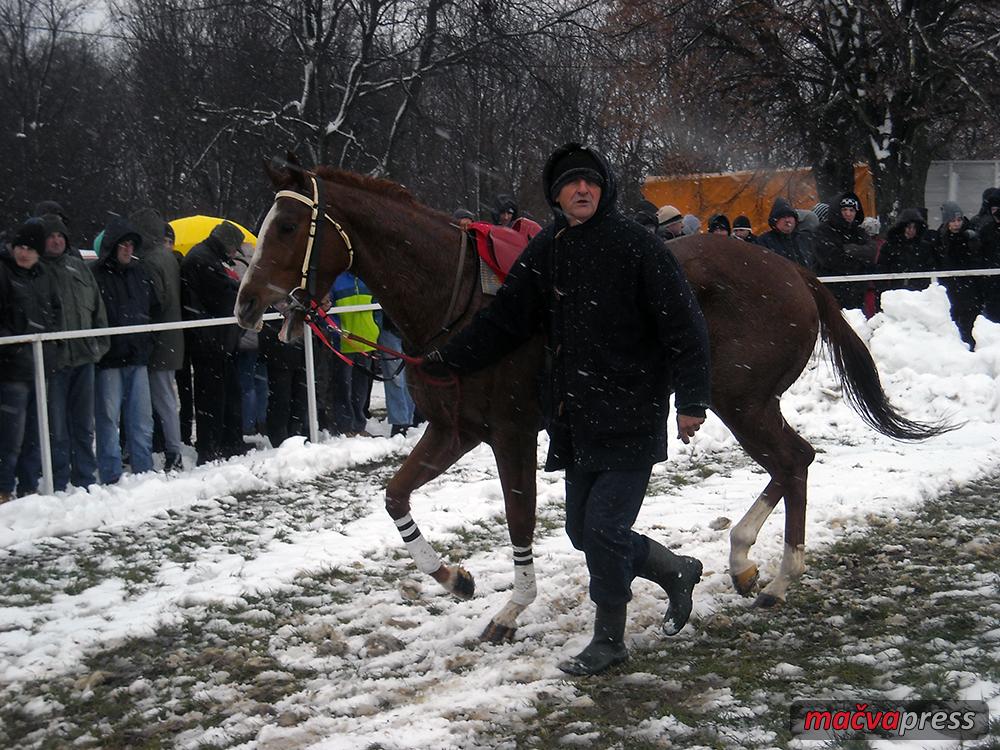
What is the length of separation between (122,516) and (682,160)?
16512 mm

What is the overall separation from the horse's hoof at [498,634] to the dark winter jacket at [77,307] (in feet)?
13.7

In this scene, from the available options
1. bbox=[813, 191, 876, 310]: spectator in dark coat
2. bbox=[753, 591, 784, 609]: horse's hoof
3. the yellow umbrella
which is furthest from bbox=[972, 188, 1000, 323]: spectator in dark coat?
the yellow umbrella

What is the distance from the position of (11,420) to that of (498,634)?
420cm

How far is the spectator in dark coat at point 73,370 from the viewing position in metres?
7.69

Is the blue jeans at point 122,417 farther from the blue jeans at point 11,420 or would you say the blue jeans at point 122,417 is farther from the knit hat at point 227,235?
the knit hat at point 227,235

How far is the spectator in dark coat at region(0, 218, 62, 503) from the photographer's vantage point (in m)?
7.34

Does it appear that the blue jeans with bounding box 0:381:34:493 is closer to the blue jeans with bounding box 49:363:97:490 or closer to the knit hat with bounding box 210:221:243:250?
the blue jeans with bounding box 49:363:97:490

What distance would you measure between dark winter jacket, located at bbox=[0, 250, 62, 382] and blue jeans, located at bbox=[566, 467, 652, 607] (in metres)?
4.53

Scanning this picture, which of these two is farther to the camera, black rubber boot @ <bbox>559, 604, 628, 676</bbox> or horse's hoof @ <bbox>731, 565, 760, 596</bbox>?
horse's hoof @ <bbox>731, 565, 760, 596</bbox>

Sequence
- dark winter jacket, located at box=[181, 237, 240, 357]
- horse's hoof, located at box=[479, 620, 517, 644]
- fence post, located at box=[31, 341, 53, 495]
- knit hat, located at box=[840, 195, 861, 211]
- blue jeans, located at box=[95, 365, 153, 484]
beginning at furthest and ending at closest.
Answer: knit hat, located at box=[840, 195, 861, 211] < dark winter jacket, located at box=[181, 237, 240, 357] < blue jeans, located at box=[95, 365, 153, 484] < fence post, located at box=[31, 341, 53, 495] < horse's hoof, located at box=[479, 620, 517, 644]

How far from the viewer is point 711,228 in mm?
11438

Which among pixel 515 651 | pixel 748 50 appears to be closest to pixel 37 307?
pixel 515 651

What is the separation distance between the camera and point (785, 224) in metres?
10.8

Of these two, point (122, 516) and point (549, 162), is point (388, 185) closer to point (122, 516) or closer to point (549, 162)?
point (549, 162)
